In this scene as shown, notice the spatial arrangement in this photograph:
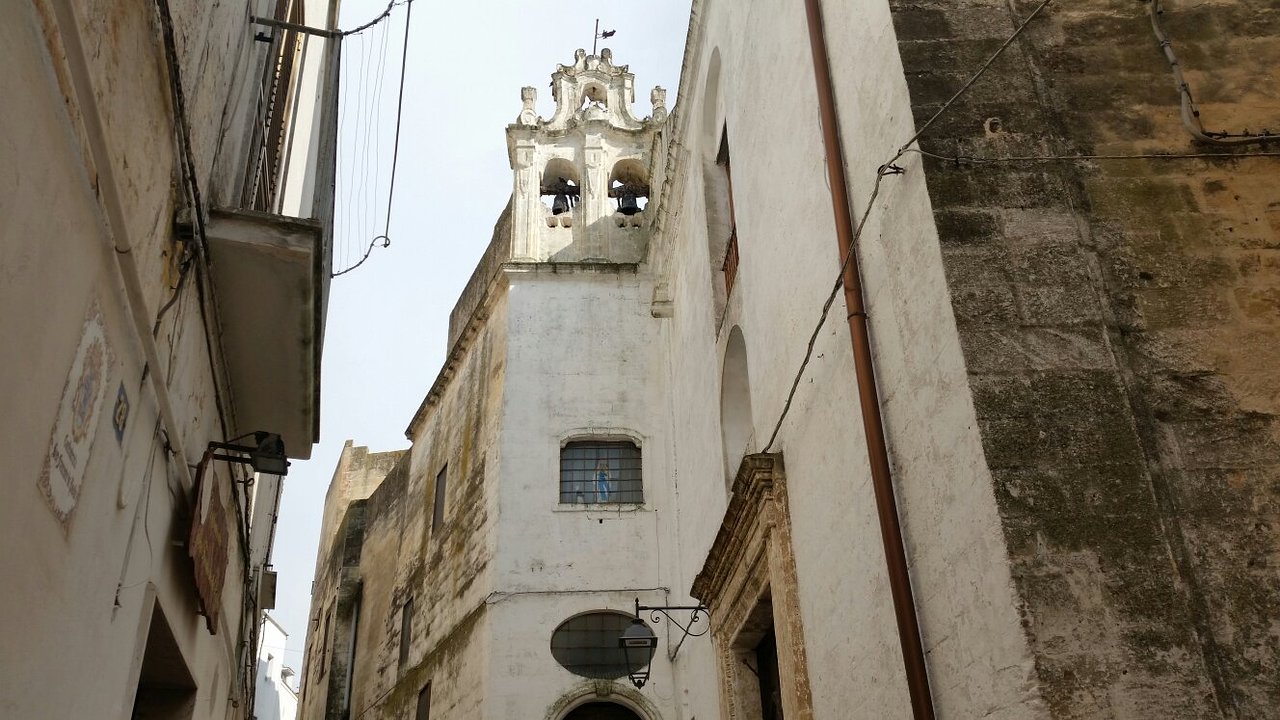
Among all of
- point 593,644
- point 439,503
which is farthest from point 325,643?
point 593,644

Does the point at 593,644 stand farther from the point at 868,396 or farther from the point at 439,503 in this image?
the point at 868,396

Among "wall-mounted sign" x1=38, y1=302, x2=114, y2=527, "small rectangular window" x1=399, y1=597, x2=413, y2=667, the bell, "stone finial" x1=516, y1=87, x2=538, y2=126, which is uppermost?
"stone finial" x1=516, y1=87, x2=538, y2=126

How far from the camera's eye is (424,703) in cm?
1538

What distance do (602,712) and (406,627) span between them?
544 cm

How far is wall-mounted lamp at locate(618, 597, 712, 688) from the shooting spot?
10.0m

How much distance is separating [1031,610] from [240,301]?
433cm

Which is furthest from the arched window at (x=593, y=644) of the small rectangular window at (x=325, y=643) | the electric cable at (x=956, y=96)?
the small rectangular window at (x=325, y=643)

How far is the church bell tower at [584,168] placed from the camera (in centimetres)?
1669

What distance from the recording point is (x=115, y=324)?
3.84m

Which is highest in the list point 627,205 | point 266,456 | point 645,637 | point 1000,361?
point 627,205

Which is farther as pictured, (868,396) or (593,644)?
(593,644)

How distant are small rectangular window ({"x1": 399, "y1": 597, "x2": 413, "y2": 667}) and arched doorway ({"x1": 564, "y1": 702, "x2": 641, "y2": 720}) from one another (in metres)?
4.85

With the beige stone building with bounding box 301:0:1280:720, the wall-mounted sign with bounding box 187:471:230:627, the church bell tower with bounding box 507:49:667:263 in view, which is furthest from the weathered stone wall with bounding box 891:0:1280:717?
the church bell tower with bounding box 507:49:667:263

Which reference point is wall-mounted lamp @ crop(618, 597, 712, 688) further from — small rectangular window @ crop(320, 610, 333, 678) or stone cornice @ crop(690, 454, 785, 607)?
small rectangular window @ crop(320, 610, 333, 678)
